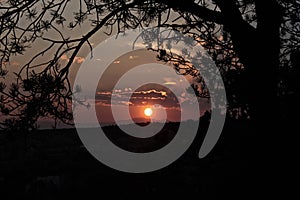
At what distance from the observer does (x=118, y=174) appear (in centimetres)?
1174

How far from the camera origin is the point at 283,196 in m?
5.87

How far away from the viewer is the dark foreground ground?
8617mm

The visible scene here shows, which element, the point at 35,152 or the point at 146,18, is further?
the point at 35,152

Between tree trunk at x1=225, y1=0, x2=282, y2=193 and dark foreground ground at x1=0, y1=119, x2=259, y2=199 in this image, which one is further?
dark foreground ground at x1=0, y1=119, x2=259, y2=199

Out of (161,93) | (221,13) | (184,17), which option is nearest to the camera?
(221,13)

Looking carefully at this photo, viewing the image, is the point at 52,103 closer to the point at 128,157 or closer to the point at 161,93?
the point at 161,93

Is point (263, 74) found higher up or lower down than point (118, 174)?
higher up

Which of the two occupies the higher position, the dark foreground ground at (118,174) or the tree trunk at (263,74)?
the tree trunk at (263,74)

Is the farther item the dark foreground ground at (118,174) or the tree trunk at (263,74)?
the dark foreground ground at (118,174)

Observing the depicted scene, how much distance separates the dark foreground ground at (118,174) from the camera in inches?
339

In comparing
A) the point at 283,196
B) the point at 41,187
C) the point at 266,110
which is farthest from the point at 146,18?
the point at 41,187

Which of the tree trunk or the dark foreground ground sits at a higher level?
the tree trunk

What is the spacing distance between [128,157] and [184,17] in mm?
7753

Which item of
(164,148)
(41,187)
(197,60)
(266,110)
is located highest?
(197,60)
